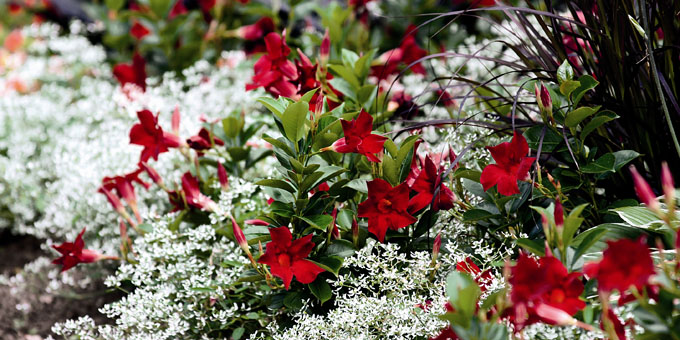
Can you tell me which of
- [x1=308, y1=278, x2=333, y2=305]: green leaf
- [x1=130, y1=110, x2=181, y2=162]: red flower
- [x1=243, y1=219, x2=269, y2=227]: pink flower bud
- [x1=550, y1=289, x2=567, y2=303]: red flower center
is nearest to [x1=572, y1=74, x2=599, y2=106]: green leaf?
[x1=550, y1=289, x2=567, y2=303]: red flower center

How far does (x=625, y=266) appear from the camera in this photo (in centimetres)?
85

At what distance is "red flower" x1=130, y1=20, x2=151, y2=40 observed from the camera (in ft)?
10.5

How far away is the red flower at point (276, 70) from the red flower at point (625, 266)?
1.05m

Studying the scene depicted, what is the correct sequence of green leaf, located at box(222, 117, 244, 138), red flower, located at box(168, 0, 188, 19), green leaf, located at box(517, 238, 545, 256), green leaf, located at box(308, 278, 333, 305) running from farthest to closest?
red flower, located at box(168, 0, 188, 19) → green leaf, located at box(222, 117, 244, 138) → green leaf, located at box(308, 278, 333, 305) → green leaf, located at box(517, 238, 545, 256)

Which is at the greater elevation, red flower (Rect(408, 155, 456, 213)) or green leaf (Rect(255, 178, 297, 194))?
green leaf (Rect(255, 178, 297, 194))

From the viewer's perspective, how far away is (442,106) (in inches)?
94.2

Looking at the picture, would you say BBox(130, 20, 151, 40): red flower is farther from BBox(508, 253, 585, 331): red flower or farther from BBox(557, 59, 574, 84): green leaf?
BBox(508, 253, 585, 331): red flower

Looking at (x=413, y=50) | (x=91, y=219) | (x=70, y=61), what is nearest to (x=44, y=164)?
(x=91, y=219)

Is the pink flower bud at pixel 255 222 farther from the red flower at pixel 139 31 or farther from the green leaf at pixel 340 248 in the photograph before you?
the red flower at pixel 139 31

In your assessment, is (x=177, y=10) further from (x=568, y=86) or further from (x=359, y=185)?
(x=568, y=86)

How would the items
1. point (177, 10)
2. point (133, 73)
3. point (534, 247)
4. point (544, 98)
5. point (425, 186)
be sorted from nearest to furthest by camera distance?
point (534, 247), point (544, 98), point (425, 186), point (133, 73), point (177, 10)

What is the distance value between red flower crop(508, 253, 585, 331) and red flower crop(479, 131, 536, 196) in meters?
0.26

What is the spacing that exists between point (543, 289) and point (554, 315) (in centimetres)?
8

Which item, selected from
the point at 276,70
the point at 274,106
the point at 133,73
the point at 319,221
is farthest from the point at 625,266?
the point at 133,73
